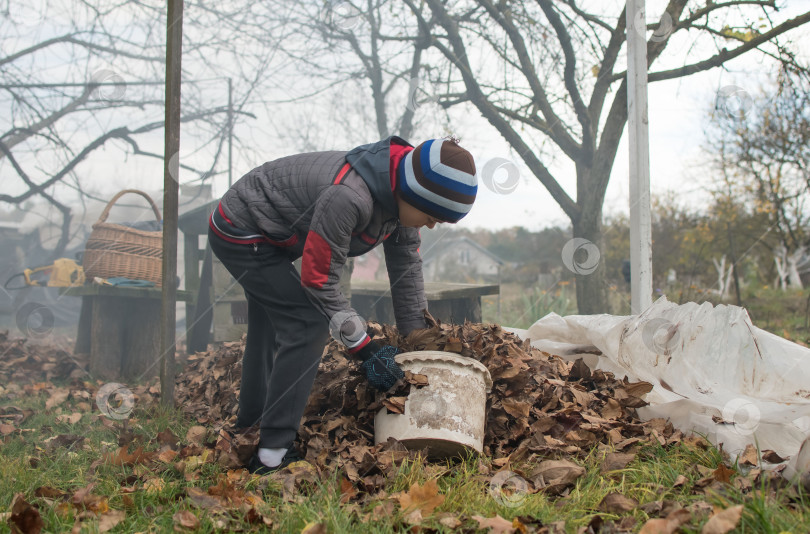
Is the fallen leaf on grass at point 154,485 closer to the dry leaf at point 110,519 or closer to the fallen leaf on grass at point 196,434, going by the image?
the dry leaf at point 110,519

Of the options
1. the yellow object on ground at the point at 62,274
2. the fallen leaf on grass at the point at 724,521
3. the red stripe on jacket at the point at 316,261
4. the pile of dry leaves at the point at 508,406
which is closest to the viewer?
the fallen leaf on grass at the point at 724,521

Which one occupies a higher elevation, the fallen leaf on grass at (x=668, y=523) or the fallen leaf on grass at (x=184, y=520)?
the fallen leaf on grass at (x=668, y=523)

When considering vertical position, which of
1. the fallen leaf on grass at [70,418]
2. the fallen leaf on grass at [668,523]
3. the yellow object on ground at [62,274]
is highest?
the yellow object on ground at [62,274]

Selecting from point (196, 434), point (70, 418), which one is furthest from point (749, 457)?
point (70, 418)

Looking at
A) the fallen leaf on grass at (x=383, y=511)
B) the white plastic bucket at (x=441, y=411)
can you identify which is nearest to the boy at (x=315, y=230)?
the white plastic bucket at (x=441, y=411)

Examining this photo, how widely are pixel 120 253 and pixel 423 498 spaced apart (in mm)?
3945

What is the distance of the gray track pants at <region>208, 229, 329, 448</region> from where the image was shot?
2.25m

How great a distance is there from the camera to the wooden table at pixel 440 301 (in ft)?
14.8

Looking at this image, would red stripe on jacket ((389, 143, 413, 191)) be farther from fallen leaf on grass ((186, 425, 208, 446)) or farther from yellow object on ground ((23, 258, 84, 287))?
yellow object on ground ((23, 258, 84, 287))

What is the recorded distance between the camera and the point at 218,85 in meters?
5.70

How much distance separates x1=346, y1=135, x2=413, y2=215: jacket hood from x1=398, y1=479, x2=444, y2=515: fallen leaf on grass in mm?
974

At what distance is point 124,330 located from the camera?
4910mm

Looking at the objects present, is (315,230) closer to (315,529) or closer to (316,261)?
(316,261)

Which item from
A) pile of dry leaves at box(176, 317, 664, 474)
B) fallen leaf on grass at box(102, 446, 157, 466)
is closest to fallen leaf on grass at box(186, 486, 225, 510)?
pile of dry leaves at box(176, 317, 664, 474)
